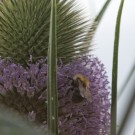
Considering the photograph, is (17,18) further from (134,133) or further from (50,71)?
(134,133)

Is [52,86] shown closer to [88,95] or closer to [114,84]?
[114,84]

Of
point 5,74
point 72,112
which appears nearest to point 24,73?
point 5,74

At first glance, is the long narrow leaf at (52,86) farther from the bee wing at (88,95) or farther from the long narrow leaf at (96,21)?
the long narrow leaf at (96,21)

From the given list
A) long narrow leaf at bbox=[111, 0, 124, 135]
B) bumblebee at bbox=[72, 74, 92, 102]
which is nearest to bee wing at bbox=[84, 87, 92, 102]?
bumblebee at bbox=[72, 74, 92, 102]

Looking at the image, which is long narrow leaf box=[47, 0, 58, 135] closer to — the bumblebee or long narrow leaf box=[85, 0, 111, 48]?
the bumblebee

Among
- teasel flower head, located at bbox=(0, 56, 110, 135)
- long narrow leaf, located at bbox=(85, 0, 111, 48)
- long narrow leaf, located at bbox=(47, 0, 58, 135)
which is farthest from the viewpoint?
long narrow leaf, located at bbox=(85, 0, 111, 48)

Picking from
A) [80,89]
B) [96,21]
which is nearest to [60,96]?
[80,89]

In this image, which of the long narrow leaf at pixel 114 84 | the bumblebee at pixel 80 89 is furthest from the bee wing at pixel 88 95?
the long narrow leaf at pixel 114 84

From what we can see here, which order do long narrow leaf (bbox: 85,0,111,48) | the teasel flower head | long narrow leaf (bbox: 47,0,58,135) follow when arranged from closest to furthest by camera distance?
long narrow leaf (bbox: 47,0,58,135) → the teasel flower head → long narrow leaf (bbox: 85,0,111,48)
